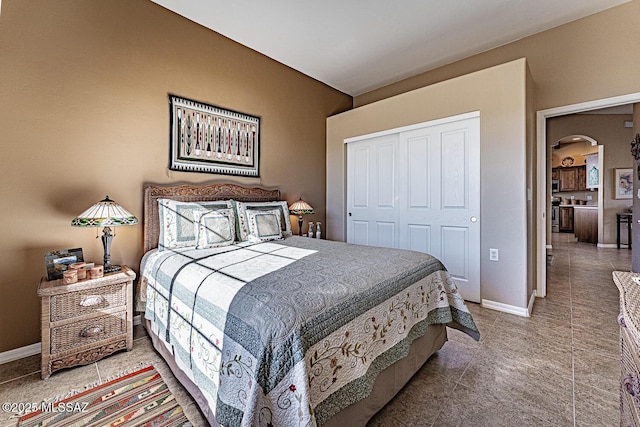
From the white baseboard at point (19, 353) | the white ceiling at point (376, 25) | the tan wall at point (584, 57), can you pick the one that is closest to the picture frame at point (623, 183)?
the tan wall at point (584, 57)

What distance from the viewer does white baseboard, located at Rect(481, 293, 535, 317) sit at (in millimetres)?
2621

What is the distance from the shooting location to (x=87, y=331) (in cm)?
185

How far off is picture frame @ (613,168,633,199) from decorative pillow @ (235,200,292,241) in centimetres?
738

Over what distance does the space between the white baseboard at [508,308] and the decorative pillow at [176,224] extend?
9.90 ft

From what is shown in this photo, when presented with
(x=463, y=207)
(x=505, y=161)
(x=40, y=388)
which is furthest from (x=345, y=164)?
(x=40, y=388)

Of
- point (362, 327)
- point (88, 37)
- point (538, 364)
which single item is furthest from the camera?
point (88, 37)

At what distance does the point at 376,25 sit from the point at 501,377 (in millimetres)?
3340

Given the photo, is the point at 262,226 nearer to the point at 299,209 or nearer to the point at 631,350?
the point at 299,209

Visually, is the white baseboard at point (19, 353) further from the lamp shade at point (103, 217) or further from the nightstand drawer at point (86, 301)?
the lamp shade at point (103, 217)

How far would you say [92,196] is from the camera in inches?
89.1

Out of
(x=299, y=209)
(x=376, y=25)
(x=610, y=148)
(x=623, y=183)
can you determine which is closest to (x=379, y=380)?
(x=299, y=209)

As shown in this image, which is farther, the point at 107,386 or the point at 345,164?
the point at 345,164

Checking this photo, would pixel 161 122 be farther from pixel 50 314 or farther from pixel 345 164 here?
pixel 345 164

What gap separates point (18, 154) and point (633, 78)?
5.37 meters
